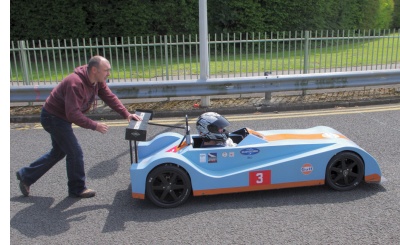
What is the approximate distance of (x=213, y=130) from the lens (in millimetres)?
4844

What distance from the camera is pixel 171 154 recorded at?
4680 mm

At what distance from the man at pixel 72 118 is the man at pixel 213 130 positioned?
0.80 m

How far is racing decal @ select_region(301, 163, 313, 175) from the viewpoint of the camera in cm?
473

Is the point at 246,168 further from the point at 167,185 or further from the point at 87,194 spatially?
the point at 87,194

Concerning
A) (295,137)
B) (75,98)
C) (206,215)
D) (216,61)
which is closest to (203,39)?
(216,61)

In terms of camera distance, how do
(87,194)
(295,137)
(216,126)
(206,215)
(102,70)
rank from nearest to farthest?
(206,215) < (102,70) < (216,126) < (87,194) < (295,137)

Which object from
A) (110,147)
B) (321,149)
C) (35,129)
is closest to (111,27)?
(35,129)

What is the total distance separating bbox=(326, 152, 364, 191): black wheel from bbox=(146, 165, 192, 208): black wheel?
168cm

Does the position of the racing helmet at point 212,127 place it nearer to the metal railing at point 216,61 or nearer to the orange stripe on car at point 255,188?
the orange stripe on car at point 255,188

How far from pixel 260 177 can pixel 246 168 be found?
19 centimetres

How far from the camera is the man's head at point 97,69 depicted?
15.2 ft

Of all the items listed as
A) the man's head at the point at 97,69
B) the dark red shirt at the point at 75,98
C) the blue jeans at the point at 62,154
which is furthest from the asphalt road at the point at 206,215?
the man's head at the point at 97,69

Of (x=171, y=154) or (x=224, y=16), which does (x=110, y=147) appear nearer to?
(x=171, y=154)

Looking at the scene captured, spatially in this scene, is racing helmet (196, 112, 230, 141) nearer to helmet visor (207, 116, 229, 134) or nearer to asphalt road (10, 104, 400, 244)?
helmet visor (207, 116, 229, 134)
